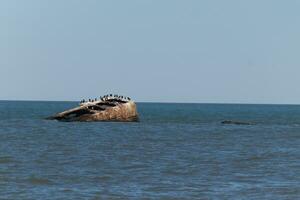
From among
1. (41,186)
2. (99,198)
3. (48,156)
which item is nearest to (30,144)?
(48,156)

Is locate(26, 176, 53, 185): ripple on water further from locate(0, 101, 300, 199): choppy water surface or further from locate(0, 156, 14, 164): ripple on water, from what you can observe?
locate(0, 156, 14, 164): ripple on water

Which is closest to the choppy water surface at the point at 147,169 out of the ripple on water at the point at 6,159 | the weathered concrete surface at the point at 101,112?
the ripple on water at the point at 6,159

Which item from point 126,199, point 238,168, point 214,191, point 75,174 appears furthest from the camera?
point 238,168

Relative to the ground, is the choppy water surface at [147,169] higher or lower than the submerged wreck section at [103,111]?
lower

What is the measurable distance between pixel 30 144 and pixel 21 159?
12548mm

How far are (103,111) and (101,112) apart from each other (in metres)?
0.46

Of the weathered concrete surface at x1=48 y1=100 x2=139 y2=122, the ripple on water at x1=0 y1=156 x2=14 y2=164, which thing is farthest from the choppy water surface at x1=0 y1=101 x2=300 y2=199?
the weathered concrete surface at x1=48 y1=100 x2=139 y2=122

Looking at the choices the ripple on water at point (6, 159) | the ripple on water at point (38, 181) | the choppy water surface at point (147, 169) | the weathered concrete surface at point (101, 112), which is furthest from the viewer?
the weathered concrete surface at point (101, 112)

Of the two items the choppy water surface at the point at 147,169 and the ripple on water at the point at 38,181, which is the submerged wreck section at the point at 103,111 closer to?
the choppy water surface at the point at 147,169

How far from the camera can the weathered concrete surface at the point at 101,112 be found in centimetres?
8906

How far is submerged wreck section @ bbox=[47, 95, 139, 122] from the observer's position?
89.2 meters

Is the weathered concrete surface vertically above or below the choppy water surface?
above

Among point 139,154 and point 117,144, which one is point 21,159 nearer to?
point 139,154

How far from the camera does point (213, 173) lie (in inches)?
1318
